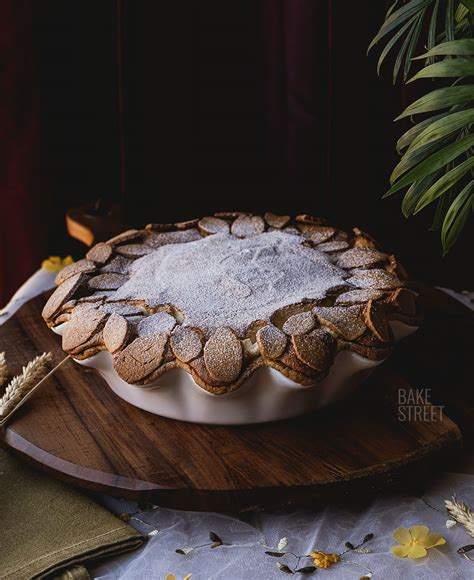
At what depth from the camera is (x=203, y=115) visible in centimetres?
207

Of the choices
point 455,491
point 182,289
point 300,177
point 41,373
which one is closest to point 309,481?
point 455,491

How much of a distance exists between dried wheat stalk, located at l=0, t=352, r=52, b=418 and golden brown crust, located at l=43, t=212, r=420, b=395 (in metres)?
0.07

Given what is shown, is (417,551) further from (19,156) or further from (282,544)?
(19,156)

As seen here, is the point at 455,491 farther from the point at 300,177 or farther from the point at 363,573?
the point at 300,177

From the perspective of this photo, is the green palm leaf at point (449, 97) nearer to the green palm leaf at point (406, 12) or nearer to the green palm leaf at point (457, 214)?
the green palm leaf at point (457, 214)

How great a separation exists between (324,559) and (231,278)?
1.59 ft

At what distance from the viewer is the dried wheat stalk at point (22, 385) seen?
1183 millimetres

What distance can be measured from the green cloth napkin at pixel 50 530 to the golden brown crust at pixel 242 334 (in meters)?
0.19

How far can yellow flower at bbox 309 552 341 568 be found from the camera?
987mm

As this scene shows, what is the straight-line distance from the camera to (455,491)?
113 centimetres

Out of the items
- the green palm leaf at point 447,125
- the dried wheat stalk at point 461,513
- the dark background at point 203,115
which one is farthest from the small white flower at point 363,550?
the dark background at point 203,115

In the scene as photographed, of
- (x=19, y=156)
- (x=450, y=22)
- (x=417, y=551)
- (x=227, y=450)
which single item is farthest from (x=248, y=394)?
(x=19, y=156)

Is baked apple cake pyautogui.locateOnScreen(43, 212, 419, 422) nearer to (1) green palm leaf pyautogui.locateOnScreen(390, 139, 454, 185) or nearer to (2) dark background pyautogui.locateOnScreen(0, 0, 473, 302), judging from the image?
(1) green palm leaf pyautogui.locateOnScreen(390, 139, 454, 185)

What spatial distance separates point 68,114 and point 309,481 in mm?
1632
